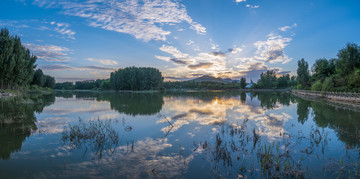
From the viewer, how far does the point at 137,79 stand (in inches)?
3787

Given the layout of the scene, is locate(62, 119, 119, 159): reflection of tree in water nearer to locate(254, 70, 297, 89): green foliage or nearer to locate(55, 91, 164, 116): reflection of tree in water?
locate(55, 91, 164, 116): reflection of tree in water

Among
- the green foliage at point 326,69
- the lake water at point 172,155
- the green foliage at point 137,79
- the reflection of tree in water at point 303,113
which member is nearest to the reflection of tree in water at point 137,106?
the lake water at point 172,155

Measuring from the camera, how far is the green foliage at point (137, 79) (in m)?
93.8


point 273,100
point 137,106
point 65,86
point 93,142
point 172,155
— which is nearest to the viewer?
point 172,155

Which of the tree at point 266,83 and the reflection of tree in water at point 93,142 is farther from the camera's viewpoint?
the tree at point 266,83

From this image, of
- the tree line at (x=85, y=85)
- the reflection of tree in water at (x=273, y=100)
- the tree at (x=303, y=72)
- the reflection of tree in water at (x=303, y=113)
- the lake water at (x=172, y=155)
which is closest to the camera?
the lake water at (x=172, y=155)

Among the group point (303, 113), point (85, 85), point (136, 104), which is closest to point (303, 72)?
point (303, 113)

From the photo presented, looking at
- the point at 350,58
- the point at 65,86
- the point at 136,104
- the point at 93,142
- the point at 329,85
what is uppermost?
the point at 350,58

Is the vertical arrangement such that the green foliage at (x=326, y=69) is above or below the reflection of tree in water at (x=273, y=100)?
above

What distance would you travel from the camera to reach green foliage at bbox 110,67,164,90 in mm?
93812

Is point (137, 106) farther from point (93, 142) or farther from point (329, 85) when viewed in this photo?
point (329, 85)

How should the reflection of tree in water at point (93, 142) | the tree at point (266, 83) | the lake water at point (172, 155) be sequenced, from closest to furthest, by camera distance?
1. the lake water at point (172, 155)
2. the reflection of tree in water at point (93, 142)
3. the tree at point (266, 83)

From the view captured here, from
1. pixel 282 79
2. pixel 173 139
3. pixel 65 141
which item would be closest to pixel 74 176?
pixel 65 141

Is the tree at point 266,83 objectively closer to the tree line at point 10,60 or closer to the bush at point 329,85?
the bush at point 329,85
